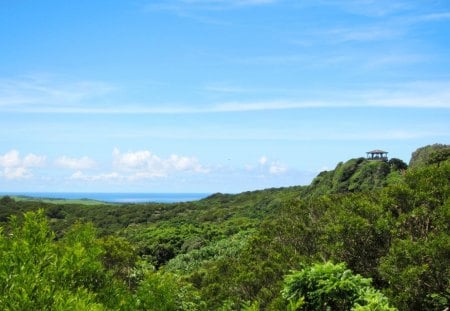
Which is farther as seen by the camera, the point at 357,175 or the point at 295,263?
the point at 357,175

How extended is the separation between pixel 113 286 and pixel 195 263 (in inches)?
1632

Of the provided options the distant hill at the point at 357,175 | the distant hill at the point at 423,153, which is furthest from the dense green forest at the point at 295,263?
Result: the distant hill at the point at 357,175

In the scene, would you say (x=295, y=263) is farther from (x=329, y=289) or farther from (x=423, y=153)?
(x=423, y=153)

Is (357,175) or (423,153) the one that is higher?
(423,153)

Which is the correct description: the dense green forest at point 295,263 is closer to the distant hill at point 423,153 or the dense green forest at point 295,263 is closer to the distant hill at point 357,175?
the distant hill at point 423,153

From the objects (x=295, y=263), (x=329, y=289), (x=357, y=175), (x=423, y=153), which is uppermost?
(x=423, y=153)

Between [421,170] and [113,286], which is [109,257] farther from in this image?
[421,170]

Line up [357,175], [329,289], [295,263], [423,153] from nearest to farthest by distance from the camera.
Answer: [329,289]
[295,263]
[423,153]
[357,175]

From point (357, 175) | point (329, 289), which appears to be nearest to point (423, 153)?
point (357, 175)

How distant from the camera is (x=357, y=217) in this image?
19609 millimetres

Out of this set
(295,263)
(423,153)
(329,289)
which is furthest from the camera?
(423,153)

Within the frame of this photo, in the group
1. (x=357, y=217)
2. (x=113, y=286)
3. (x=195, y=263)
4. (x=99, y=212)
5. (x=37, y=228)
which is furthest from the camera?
(x=99, y=212)

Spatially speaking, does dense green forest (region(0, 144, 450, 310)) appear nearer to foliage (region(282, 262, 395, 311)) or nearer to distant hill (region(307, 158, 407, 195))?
foliage (region(282, 262, 395, 311))

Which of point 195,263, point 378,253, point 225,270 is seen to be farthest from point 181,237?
point 378,253
